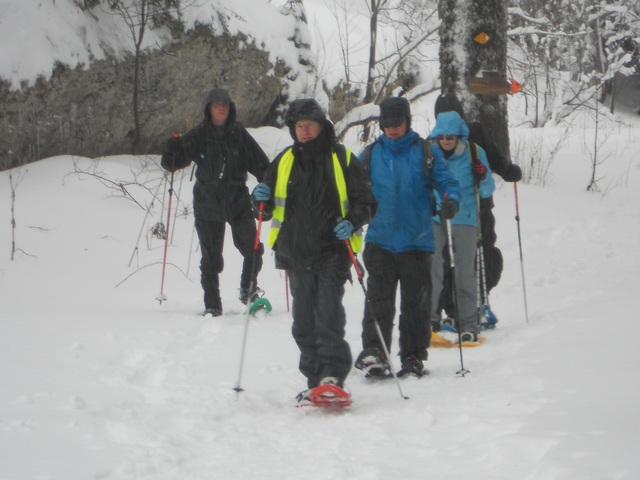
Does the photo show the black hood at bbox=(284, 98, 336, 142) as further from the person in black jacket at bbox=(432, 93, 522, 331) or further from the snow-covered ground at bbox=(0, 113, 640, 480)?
the person in black jacket at bbox=(432, 93, 522, 331)

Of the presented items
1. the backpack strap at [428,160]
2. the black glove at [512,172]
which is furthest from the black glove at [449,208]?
the black glove at [512,172]

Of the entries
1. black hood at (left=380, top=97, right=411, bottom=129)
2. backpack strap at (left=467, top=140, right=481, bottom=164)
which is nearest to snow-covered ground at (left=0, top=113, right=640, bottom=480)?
backpack strap at (left=467, top=140, right=481, bottom=164)

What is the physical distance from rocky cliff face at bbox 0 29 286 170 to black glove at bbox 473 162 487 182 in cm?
635

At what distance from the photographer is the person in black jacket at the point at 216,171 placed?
7.18m

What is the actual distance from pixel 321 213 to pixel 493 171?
2.62 metres

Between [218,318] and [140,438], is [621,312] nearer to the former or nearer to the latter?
[218,318]

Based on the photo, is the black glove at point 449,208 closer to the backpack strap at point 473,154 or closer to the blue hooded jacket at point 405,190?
the blue hooded jacket at point 405,190

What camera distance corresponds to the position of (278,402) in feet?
15.9

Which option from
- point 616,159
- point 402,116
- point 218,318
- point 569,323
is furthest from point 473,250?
point 616,159

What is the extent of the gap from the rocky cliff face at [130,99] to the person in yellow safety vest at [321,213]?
6715 millimetres

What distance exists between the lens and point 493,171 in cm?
694

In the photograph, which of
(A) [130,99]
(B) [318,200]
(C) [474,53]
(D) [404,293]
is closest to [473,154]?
(D) [404,293]

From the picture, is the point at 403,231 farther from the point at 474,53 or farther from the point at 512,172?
the point at 474,53

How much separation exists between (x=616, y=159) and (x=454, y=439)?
1496cm
